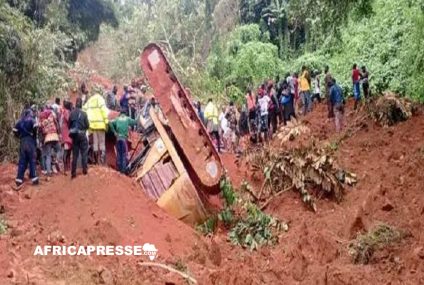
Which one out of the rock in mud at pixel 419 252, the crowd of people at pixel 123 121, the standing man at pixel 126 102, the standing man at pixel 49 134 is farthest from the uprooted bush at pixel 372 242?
the standing man at pixel 126 102

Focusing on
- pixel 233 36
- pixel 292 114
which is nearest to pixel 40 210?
pixel 292 114

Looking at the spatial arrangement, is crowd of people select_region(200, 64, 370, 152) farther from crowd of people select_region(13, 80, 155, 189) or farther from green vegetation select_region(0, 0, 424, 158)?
crowd of people select_region(13, 80, 155, 189)

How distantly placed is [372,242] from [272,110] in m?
7.64

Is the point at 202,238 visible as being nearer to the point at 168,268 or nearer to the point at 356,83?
the point at 168,268

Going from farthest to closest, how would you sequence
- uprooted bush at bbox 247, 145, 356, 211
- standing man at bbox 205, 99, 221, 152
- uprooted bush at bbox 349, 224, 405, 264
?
standing man at bbox 205, 99, 221, 152 → uprooted bush at bbox 247, 145, 356, 211 → uprooted bush at bbox 349, 224, 405, 264

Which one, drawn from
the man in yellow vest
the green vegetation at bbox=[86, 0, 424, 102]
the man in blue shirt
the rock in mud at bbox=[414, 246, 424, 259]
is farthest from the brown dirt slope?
the man in yellow vest

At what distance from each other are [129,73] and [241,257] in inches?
1040

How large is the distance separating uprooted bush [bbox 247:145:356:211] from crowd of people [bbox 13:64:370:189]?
2.83 meters

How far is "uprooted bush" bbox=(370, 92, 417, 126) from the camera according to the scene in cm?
1716

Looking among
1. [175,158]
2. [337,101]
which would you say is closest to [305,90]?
[337,101]

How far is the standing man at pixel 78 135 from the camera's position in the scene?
497 inches

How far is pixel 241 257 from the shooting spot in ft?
40.8

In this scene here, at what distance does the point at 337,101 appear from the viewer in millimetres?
Answer: 17391

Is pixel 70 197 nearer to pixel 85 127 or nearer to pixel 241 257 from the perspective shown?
pixel 85 127
